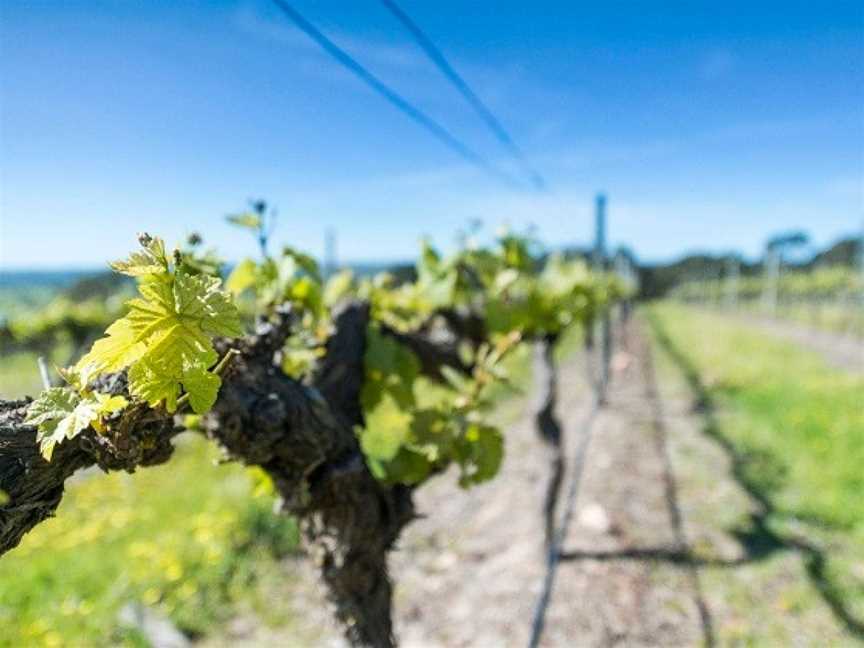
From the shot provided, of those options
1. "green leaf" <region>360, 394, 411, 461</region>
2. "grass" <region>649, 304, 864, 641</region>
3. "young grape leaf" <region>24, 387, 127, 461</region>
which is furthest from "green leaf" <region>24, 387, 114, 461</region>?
"green leaf" <region>360, 394, 411, 461</region>

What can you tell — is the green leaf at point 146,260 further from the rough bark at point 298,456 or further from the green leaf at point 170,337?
the rough bark at point 298,456

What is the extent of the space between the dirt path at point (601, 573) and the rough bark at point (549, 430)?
0.10 metres

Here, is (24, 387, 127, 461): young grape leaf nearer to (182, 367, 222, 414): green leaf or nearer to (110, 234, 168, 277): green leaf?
(182, 367, 222, 414): green leaf

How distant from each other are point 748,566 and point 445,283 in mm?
3256

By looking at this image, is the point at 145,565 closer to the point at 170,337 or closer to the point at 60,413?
the point at 60,413

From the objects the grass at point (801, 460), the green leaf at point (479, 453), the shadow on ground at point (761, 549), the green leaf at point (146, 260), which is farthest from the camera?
the grass at point (801, 460)

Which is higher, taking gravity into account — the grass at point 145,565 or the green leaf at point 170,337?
the green leaf at point 170,337

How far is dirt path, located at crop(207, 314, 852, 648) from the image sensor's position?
11.8 feet

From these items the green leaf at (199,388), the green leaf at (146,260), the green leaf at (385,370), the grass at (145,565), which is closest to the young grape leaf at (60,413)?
the green leaf at (199,388)

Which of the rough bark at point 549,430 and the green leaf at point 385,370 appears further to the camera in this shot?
the rough bark at point 549,430

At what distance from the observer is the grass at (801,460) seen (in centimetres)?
435

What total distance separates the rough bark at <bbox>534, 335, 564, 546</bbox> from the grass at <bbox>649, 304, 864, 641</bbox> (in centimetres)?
160

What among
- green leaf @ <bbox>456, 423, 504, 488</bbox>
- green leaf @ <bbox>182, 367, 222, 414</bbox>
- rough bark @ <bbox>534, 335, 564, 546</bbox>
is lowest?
rough bark @ <bbox>534, 335, 564, 546</bbox>

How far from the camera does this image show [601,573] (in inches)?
163
